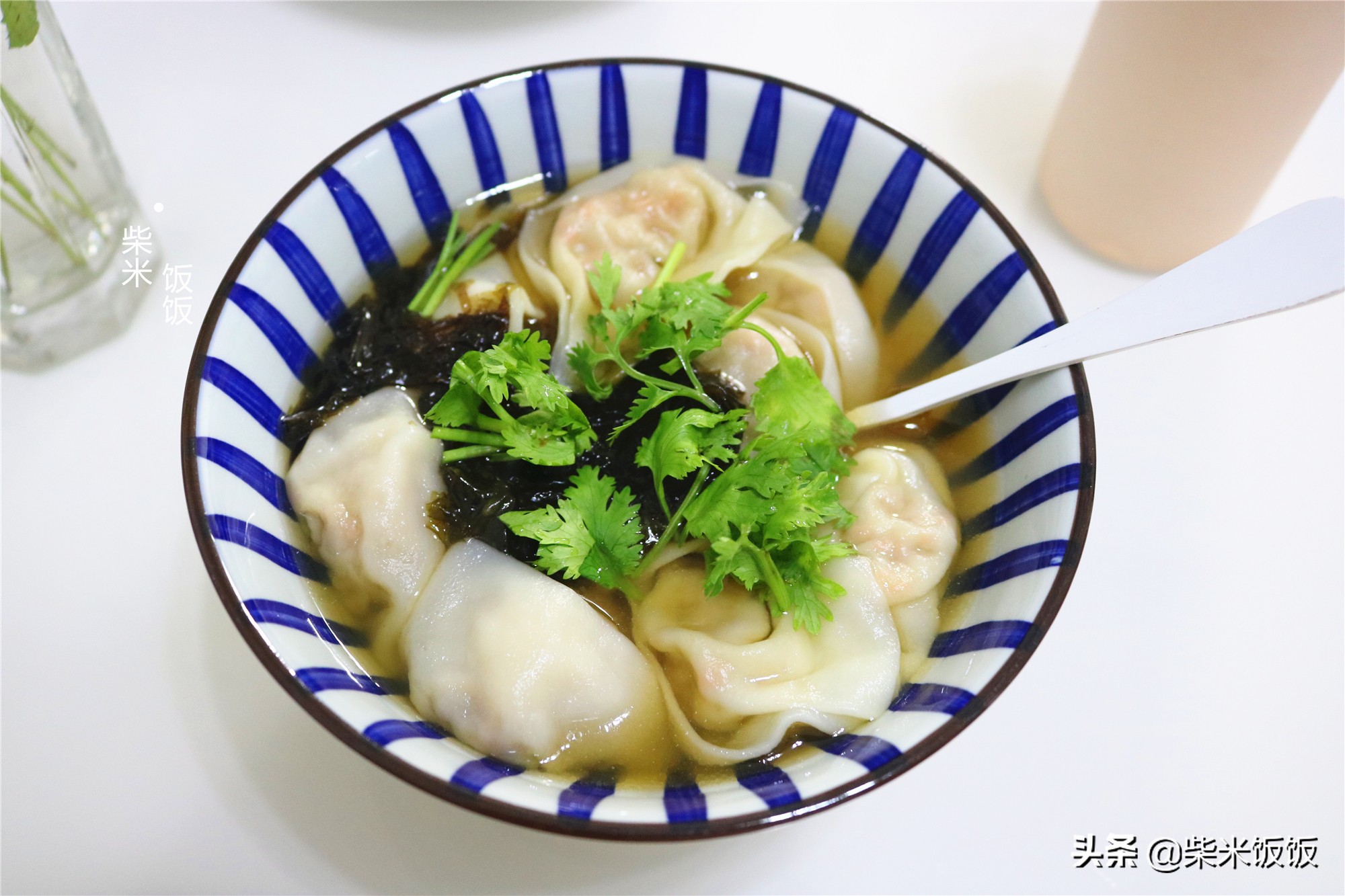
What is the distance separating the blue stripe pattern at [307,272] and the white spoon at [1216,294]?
36.3 inches

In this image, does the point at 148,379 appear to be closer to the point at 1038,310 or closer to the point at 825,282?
the point at 825,282

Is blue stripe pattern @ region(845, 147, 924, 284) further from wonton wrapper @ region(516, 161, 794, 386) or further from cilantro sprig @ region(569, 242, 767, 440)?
cilantro sprig @ region(569, 242, 767, 440)

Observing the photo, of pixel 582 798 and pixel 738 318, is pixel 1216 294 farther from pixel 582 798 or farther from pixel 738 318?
pixel 582 798

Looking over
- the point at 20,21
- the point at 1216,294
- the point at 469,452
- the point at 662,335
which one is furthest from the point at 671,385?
the point at 20,21

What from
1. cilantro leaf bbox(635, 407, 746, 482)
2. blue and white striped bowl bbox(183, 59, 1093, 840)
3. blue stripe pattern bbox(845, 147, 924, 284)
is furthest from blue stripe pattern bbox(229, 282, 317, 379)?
blue stripe pattern bbox(845, 147, 924, 284)

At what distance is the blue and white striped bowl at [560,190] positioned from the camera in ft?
3.11

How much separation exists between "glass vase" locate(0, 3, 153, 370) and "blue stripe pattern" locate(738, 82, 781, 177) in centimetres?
107

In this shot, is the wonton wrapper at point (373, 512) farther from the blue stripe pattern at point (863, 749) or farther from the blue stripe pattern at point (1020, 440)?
the blue stripe pattern at point (1020, 440)

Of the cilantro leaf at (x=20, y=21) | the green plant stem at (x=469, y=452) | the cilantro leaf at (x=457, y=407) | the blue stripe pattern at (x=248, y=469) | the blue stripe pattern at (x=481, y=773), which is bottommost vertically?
the blue stripe pattern at (x=481, y=773)

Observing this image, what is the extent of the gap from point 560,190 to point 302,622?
2.89 feet

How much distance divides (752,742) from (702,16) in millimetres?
1633

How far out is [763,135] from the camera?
1511 mm

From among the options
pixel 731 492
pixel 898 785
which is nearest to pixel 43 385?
pixel 731 492

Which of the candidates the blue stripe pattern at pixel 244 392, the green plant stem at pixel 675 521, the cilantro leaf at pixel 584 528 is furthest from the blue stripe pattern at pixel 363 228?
the green plant stem at pixel 675 521
